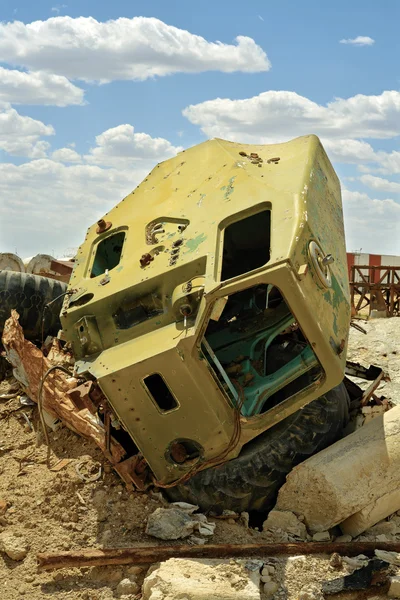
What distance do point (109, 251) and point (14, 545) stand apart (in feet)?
8.80

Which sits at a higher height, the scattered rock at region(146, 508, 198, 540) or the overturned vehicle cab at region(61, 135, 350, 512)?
the overturned vehicle cab at region(61, 135, 350, 512)

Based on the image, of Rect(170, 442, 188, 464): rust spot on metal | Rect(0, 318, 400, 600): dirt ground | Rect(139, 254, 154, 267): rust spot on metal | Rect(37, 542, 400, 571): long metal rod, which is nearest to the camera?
Rect(0, 318, 400, 600): dirt ground

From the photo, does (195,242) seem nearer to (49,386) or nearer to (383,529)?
(49,386)

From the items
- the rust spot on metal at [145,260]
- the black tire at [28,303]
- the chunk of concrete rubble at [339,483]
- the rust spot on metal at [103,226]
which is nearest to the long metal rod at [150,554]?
the chunk of concrete rubble at [339,483]

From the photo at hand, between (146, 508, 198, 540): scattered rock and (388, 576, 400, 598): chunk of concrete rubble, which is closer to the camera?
(388, 576, 400, 598): chunk of concrete rubble

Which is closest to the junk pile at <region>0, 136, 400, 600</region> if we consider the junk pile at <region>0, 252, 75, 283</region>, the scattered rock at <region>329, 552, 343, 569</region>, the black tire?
the scattered rock at <region>329, 552, 343, 569</region>

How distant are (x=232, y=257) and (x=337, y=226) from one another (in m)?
0.97

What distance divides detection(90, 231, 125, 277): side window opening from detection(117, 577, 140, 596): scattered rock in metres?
2.80

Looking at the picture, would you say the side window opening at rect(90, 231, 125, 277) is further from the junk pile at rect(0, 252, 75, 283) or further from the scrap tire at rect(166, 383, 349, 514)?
the junk pile at rect(0, 252, 75, 283)

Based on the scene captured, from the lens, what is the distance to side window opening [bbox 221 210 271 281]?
22.9ft

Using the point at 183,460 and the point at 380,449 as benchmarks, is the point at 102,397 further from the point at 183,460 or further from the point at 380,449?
the point at 380,449

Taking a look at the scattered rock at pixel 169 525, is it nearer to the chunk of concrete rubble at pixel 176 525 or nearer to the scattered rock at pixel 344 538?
the chunk of concrete rubble at pixel 176 525

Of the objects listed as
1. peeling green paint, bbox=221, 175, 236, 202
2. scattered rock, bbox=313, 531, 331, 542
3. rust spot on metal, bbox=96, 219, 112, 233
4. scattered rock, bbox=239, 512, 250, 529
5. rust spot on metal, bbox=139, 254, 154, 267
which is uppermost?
rust spot on metal, bbox=96, 219, 112, 233

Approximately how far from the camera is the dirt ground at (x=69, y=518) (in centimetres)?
527
